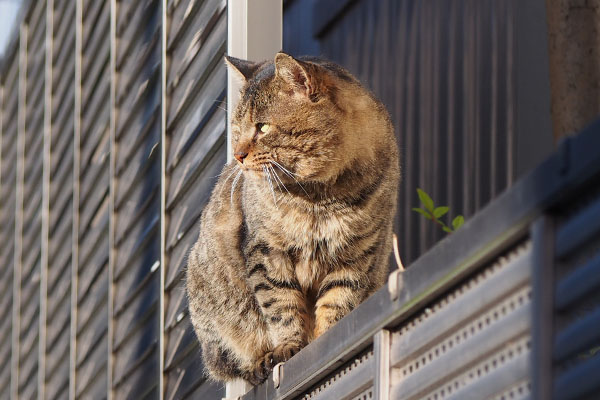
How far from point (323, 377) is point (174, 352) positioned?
156 cm

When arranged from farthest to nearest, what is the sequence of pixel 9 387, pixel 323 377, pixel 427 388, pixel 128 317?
pixel 9 387 < pixel 128 317 < pixel 323 377 < pixel 427 388

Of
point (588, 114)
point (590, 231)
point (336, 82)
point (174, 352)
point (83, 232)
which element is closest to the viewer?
point (590, 231)

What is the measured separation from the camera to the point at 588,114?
8.30ft

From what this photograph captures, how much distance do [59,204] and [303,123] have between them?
302cm

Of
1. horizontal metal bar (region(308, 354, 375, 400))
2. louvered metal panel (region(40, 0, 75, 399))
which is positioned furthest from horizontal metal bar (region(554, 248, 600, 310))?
louvered metal panel (region(40, 0, 75, 399))

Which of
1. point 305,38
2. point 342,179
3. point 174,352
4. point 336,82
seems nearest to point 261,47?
point 336,82

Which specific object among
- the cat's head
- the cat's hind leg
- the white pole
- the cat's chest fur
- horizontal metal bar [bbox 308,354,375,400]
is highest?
the white pole

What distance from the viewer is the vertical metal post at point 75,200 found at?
4.72 metres

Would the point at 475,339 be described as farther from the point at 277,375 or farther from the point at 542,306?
the point at 277,375

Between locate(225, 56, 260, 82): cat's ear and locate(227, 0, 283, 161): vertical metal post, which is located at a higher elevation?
locate(227, 0, 283, 161): vertical metal post

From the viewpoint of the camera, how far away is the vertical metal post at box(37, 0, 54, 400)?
537 cm

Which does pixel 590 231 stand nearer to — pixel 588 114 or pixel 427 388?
pixel 427 388

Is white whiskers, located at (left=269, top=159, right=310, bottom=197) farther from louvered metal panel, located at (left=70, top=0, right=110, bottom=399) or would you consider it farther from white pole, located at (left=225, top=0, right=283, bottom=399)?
louvered metal panel, located at (left=70, top=0, right=110, bottom=399)

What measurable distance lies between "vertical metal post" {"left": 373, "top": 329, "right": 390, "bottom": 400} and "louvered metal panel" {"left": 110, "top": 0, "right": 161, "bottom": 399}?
2072 mm
